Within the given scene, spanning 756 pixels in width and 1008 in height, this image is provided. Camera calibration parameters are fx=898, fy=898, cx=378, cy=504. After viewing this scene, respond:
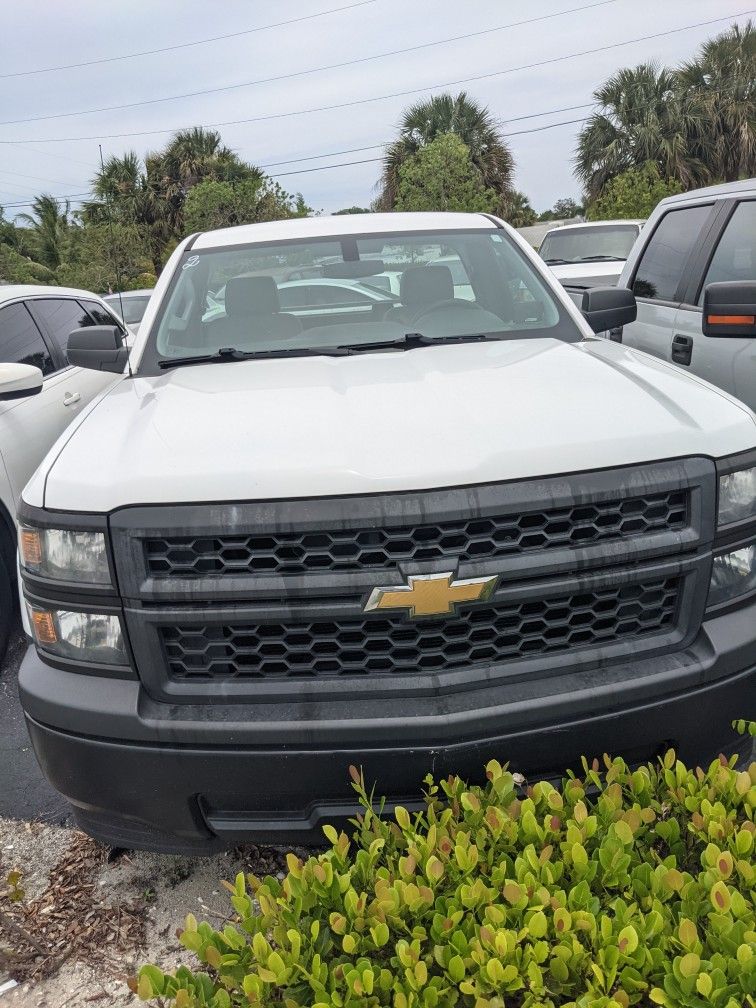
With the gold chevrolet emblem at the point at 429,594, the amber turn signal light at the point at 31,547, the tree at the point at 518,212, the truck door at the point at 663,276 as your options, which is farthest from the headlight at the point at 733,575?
the tree at the point at 518,212

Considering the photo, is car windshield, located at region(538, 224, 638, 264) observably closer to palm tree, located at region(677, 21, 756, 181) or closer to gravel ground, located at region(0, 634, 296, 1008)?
gravel ground, located at region(0, 634, 296, 1008)

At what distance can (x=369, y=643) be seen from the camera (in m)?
2.18

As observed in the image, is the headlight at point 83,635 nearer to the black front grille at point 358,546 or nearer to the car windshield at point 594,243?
the black front grille at point 358,546

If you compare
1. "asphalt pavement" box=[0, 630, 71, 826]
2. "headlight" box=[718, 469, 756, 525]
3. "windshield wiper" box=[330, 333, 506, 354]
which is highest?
"windshield wiper" box=[330, 333, 506, 354]

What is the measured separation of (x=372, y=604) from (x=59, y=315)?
14.1ft

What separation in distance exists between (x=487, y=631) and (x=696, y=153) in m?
32.8

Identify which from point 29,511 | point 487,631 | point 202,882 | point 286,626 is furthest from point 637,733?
point 29,511

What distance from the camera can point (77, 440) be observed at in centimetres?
258

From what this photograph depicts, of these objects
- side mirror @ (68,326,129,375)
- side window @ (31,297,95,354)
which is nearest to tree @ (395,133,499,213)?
side window @ (31,297,95,354)

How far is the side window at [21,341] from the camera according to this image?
15.9 ft

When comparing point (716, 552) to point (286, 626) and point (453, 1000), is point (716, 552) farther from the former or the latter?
point (453, 1000)

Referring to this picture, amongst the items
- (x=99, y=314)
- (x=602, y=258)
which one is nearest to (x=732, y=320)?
(x=99, y=314)

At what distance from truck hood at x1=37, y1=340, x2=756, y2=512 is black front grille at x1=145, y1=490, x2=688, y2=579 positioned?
10cm

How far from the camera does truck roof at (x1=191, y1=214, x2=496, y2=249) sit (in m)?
4.06
